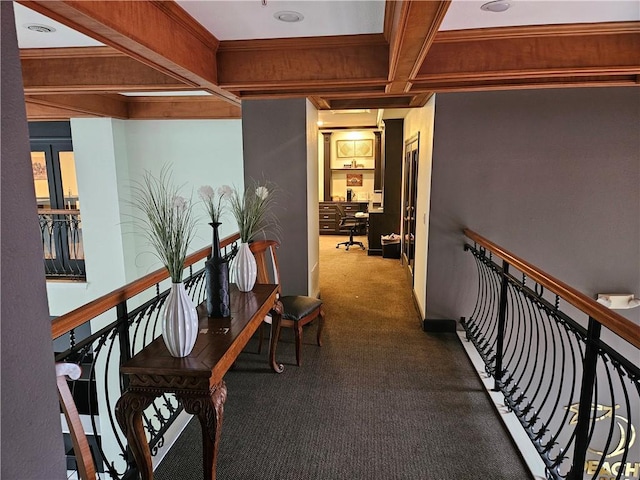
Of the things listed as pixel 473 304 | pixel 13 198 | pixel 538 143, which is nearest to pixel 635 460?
pixel 473 304

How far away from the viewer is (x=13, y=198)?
72 cm

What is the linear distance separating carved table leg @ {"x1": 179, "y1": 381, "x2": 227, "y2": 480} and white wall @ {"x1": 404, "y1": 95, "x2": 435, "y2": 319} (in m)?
2.65

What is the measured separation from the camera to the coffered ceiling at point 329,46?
2.12 metres

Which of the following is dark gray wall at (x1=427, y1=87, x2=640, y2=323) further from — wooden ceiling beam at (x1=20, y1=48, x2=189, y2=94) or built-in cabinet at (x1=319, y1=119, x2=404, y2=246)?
built-in cabinet at (x1=319, y1=119, x2=404, y2=246)

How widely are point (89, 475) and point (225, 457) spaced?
3.06 feet

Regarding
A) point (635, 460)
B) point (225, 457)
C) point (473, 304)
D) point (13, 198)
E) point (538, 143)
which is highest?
point (538, 143)

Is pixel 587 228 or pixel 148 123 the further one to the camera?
pixel 148 123

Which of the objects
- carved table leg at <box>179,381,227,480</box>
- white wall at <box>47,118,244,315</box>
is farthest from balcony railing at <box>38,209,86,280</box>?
carved table leg at <box>179,381,227,480</box>

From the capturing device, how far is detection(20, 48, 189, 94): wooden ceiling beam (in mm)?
3074

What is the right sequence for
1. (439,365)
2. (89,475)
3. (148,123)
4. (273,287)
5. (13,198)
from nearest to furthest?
(13,198) → (89,475) → (273,287) → (439,365) → (148,123)

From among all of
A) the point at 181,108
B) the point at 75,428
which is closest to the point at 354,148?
the point at 181,108

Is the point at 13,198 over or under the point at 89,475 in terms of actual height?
over

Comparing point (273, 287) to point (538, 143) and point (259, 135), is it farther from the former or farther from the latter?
point (538, 143)

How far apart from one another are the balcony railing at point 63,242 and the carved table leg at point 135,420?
5.02 metres
